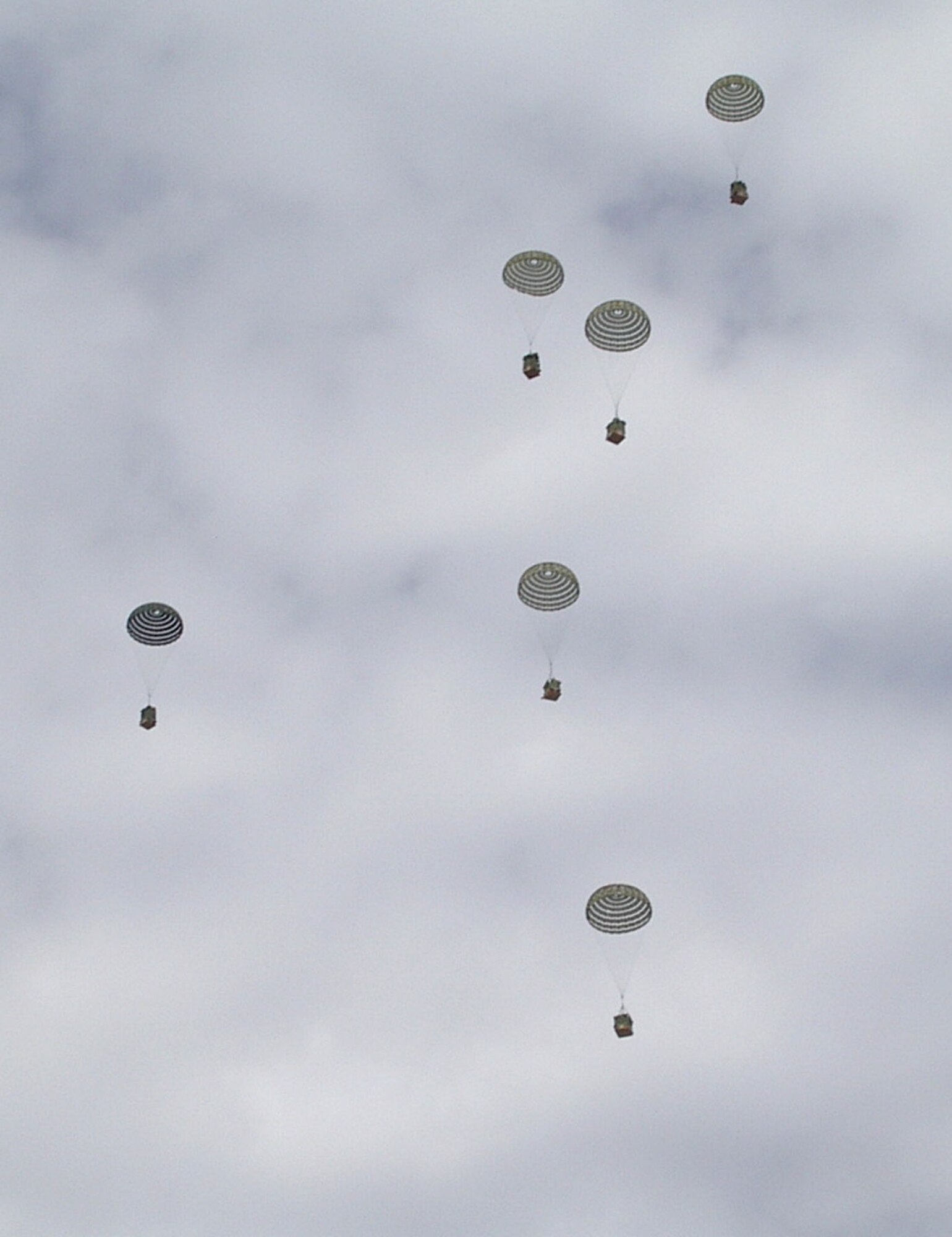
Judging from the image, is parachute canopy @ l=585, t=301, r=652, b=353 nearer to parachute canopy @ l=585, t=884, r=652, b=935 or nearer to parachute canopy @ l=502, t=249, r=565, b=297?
parachute canopy @ l=502, t=249, r=565, b=297

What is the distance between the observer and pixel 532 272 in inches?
3590

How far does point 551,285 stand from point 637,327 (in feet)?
15.2

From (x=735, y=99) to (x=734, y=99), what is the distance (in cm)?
6

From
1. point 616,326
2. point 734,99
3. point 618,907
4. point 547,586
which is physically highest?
point 734,99

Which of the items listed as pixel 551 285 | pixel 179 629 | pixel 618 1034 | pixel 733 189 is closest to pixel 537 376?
pixel 551 285

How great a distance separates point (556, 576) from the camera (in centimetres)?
9156

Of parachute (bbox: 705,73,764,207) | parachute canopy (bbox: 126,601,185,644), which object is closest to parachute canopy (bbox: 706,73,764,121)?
parachute (bbox: 705,73,764,207)

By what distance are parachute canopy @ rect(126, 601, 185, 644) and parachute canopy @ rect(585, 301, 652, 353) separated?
2576cm

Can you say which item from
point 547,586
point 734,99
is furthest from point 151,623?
point 734,99

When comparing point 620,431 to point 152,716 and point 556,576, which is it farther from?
point 152,716

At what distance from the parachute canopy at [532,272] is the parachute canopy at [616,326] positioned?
2.71 metres

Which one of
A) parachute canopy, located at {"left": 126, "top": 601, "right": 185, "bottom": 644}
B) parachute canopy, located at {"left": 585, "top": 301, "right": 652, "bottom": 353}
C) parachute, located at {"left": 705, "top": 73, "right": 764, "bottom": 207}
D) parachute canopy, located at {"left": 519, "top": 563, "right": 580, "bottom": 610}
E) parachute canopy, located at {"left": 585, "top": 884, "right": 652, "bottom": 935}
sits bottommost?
parachute canopy, located at {"left": 585, "top": 884, "right": 652, "bottom": 935}

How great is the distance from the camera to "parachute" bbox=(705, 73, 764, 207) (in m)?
93.6

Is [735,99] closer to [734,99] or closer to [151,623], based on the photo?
[734,99]
